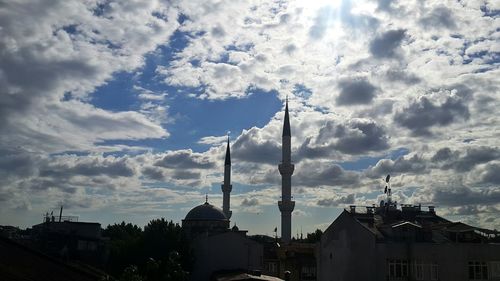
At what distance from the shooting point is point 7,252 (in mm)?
24344

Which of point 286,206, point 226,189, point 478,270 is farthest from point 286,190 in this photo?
point 478,270

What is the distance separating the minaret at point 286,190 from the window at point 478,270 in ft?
114

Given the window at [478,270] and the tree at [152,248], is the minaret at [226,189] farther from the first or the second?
the window at [478,270]

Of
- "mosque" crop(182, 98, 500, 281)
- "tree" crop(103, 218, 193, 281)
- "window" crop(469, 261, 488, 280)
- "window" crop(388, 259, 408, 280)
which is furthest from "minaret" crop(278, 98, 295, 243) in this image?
"window" crop(469, 261, 488, 280)

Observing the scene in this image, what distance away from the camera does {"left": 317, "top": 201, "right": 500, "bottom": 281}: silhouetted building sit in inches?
1625

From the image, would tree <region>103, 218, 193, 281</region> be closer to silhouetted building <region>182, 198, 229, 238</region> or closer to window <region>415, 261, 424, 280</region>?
silhouetted building <region>182, 198, 229, 238</region>

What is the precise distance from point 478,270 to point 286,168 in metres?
35.3

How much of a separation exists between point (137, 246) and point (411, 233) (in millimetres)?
25065

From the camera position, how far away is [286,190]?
7456cm

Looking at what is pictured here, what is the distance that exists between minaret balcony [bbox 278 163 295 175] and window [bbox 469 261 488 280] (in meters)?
34.9

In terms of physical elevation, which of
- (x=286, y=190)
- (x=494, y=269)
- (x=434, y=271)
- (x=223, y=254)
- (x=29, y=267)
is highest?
(x=286, y=190)

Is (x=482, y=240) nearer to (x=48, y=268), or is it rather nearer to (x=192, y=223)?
(x=48, y=268)

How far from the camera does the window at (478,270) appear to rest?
136 ft

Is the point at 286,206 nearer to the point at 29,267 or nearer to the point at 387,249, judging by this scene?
the point at 387,249
